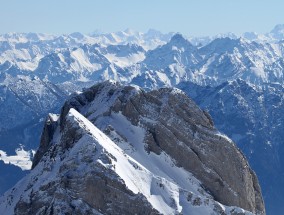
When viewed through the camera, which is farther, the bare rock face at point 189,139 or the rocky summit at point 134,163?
the bare rock face at point 189,139

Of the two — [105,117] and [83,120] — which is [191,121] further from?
[83,120]

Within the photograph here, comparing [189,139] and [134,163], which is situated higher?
[189,139]

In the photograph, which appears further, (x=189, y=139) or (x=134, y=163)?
(x=189, y=139)

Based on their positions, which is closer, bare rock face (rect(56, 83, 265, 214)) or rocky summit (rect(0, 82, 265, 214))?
rocky summit (rect(0, 82, 265, 214))

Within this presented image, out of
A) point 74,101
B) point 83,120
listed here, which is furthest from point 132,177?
point 74,101
